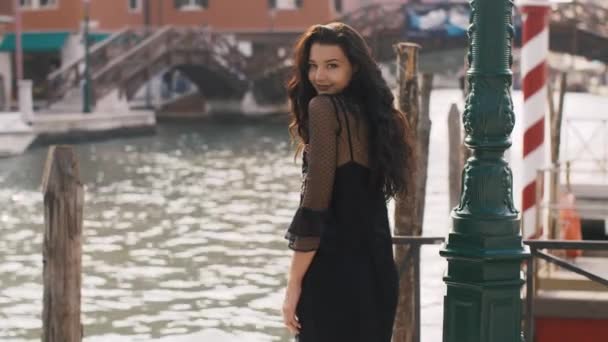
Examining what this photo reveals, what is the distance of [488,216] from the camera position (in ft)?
11.0

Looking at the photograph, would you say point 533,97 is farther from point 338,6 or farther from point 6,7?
point 338,6

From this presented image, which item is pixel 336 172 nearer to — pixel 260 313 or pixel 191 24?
pixel 260 313

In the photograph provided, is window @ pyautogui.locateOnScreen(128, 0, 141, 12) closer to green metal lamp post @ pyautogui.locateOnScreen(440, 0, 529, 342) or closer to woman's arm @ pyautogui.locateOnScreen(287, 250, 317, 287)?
green metal lamp post @ pyautogui.locateOnScreen(440, 0, 529, 342)

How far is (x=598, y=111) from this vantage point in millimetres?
43094

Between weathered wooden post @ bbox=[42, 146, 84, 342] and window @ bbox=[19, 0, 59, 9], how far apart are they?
31789 millimetres

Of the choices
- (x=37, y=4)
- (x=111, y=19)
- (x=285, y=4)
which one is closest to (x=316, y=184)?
(x=37, y=4)

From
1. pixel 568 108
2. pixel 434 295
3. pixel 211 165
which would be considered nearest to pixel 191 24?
pixel 568 108

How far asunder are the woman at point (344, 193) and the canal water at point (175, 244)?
556 cm

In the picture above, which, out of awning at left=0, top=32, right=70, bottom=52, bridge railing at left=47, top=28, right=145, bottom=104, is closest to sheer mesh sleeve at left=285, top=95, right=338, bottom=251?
bridge railing at left=47, top=28, right=145, bottom=104

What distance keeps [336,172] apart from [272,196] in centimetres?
1567

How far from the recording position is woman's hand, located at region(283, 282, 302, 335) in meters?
3.16

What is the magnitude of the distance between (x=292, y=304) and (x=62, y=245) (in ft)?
9.09

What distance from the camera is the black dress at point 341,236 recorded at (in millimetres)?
3053

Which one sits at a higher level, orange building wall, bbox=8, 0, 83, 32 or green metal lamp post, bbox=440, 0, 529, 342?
orange building wall, bbox=8, 0, 83, 32
